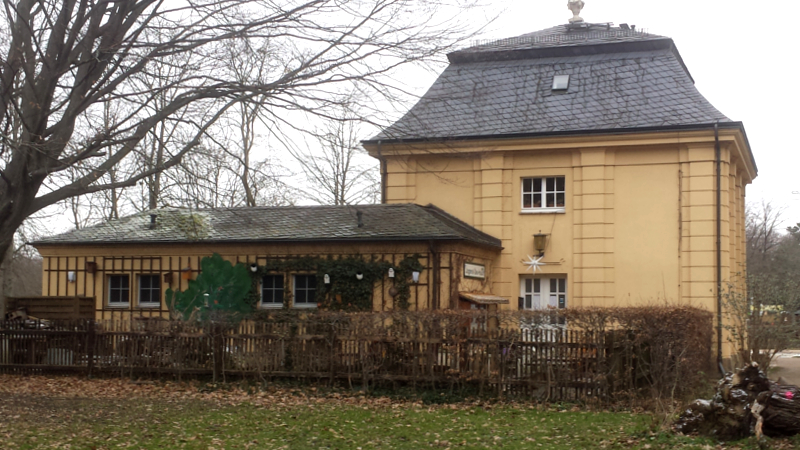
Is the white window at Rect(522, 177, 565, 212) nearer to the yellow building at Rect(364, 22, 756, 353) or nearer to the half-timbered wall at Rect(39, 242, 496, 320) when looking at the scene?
the yellow building at Rect(364, 22, 756, 353)

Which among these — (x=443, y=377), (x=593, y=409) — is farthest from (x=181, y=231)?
(x=593, y=409)

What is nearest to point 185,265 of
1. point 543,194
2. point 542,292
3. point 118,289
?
point 118,289

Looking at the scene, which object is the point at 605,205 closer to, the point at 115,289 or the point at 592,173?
the point at 592,173

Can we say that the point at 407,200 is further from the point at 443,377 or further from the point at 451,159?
the point at 443,377

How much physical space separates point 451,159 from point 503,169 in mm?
1445

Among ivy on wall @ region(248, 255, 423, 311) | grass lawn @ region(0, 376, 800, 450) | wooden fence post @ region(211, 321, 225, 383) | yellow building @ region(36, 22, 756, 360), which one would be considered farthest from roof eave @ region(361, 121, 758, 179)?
grass lawn @ region(0, 376, 800, 450)

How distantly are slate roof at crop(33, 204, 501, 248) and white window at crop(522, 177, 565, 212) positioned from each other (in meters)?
1.42

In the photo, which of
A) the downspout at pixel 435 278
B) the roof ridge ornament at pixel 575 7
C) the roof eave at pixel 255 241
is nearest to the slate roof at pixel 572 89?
the roof ridge ornament at pixel 575 7

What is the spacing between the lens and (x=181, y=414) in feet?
41.8

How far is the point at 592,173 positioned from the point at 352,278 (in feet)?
22.5

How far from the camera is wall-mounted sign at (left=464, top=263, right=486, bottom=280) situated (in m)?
19.9

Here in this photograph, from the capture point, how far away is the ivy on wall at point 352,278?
19.2m

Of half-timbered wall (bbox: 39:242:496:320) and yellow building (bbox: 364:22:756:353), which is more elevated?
yellow building (bbox: 364:22:756:353)

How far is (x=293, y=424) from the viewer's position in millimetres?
11938
